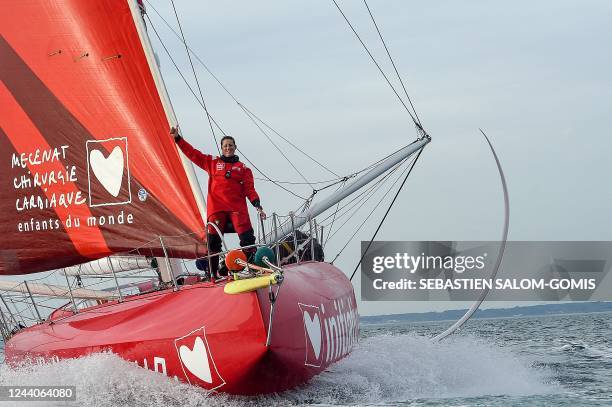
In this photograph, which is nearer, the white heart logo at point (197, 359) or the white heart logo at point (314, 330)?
the white heart logo at point (197, 359)

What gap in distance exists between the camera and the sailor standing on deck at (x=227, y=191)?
28.9 feet

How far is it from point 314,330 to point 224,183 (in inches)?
65.1

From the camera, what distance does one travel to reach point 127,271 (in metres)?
11.9

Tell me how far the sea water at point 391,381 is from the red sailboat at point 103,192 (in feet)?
0.52

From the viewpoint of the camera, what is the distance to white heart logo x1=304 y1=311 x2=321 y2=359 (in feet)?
25.8

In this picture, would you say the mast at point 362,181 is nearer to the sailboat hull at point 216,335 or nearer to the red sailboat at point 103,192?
the red sailboat at point 103,192

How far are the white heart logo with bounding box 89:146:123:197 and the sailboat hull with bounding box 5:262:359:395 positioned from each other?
1310 millimetres

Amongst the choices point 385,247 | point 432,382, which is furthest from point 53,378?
point 385,247

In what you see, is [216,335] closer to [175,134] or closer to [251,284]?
[251,284]

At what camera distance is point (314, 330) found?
805cm

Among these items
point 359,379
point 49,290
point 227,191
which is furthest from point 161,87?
point 49,290

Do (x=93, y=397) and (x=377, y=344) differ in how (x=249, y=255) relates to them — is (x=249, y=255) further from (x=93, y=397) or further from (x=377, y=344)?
(x=377, y=344)

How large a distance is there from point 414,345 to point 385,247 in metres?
12.9

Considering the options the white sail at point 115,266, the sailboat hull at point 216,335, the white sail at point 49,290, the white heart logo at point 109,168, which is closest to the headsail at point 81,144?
the white heart logo at point 109,168
